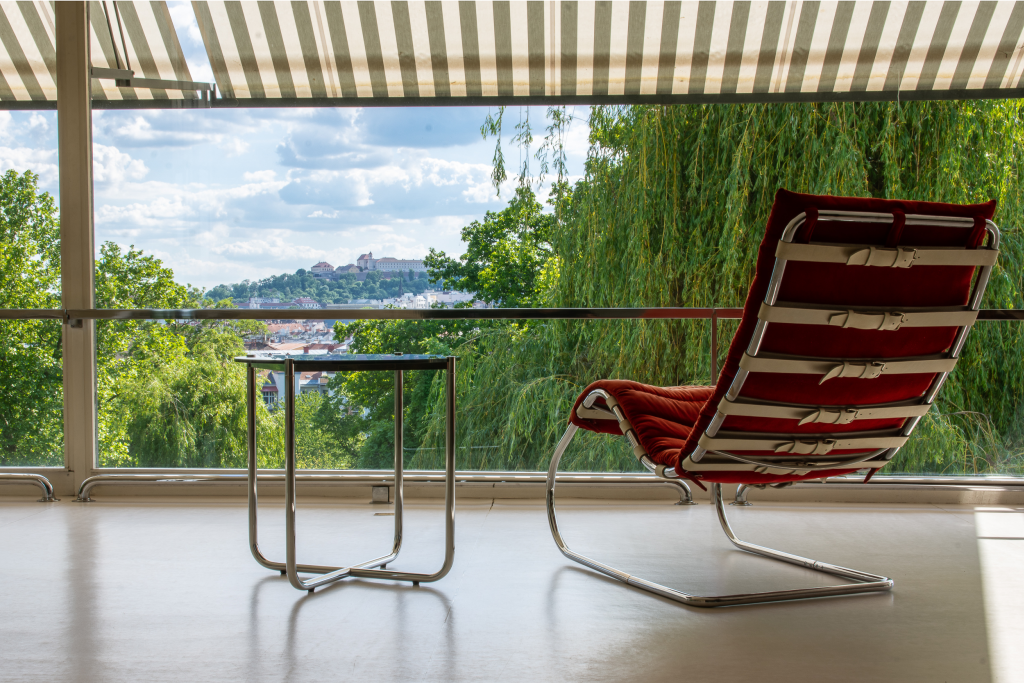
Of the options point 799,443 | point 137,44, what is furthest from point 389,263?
point 799,443

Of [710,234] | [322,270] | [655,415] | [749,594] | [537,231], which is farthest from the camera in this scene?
[537,231]

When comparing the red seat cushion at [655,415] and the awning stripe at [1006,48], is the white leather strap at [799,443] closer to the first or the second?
the red seat cushion at [655,415]

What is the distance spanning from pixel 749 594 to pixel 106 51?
3.19 meters

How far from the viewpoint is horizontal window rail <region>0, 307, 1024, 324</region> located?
275 centimetres

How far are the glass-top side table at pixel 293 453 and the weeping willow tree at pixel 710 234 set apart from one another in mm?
1608

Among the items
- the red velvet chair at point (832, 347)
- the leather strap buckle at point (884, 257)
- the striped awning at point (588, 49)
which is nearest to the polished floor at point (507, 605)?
the red velvet chair at point (832, 347)

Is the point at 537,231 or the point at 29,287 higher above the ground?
the point at 537,231

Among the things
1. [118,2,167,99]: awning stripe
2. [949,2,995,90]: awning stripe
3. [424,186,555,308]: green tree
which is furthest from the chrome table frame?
[949,2,995,90]: awning stripe

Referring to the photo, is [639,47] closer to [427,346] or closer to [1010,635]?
[427,346]

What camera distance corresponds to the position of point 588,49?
3.21 meters

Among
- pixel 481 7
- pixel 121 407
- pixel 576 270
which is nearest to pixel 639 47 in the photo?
pixel 481 7

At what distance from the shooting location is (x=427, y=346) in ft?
11.4

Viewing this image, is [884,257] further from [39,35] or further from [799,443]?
[39,35]

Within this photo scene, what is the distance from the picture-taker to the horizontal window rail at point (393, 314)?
9.03ft
